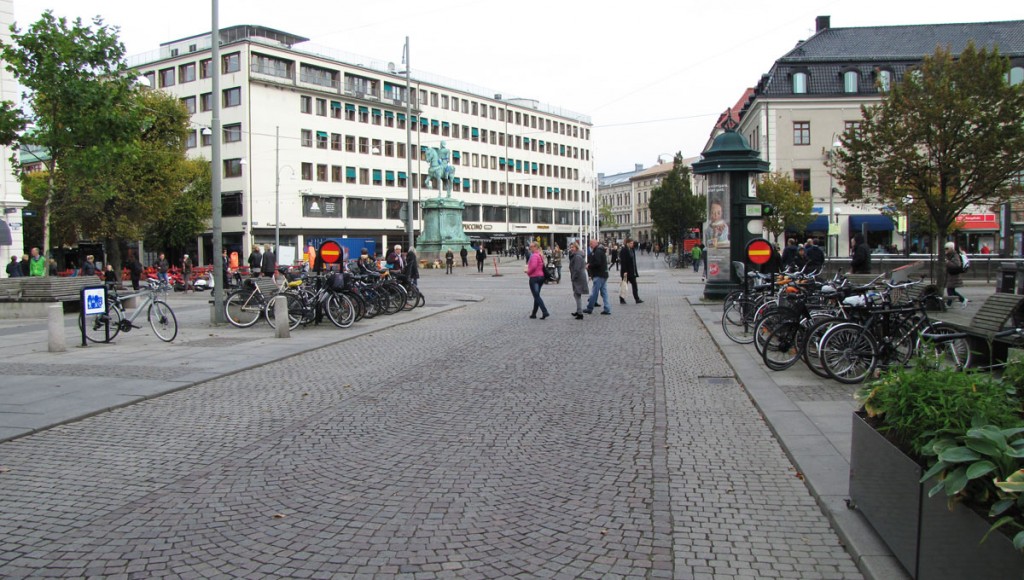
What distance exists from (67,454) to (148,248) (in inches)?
2465

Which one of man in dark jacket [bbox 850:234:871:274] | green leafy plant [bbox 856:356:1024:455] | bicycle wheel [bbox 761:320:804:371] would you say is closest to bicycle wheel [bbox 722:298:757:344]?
bicycle wheel [bbox 761:320:804:371]

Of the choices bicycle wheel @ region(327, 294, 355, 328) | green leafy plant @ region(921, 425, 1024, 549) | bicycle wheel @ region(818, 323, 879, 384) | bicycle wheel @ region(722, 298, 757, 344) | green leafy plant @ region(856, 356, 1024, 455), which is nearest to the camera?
green leafy plant @ region(921, 425, 1024, 549)

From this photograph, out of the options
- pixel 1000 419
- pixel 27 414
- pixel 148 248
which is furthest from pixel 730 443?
pixel 148 248

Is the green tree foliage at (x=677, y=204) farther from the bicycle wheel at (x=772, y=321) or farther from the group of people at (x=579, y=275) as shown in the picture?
the bicycle wheel at (x=772, y=321)

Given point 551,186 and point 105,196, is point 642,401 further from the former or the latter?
point 551,186

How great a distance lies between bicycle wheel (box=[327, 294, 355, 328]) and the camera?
Answer: 624 inches

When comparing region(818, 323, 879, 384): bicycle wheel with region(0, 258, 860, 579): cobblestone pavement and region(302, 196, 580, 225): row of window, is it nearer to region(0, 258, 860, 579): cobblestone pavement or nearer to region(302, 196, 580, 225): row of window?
region(0, 258, 860, 579): cobblestone pavement

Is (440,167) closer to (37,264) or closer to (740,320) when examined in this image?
(37,264)

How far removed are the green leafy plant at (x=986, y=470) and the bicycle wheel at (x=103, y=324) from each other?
1359 cm

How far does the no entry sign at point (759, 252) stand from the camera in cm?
1398

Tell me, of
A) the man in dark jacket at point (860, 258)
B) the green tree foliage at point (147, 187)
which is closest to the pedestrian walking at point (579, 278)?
the man in dark jacket at point (860, 258)

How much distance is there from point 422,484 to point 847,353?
5479 mm

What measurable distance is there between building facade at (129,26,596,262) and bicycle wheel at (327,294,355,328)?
35.1 metres

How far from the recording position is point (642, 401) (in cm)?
823
